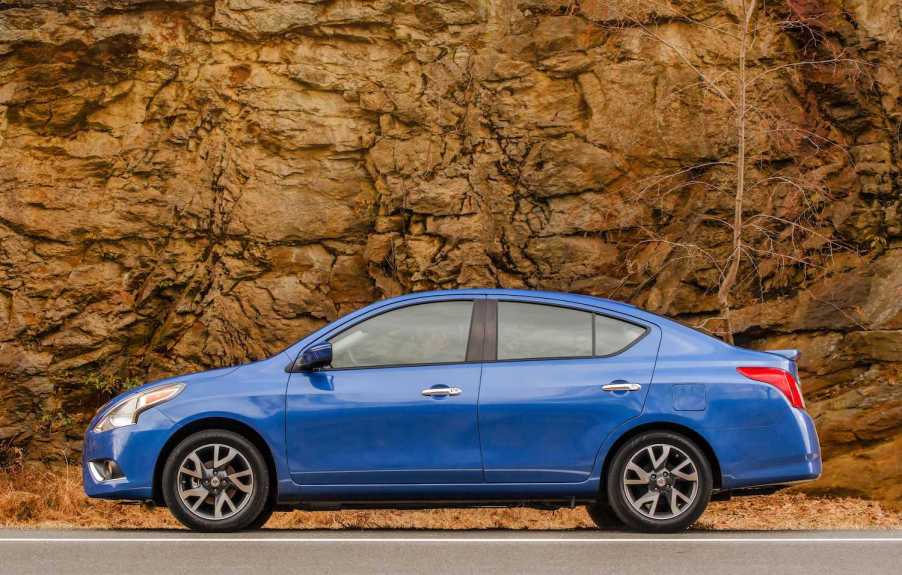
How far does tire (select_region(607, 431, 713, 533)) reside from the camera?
8.26 metres

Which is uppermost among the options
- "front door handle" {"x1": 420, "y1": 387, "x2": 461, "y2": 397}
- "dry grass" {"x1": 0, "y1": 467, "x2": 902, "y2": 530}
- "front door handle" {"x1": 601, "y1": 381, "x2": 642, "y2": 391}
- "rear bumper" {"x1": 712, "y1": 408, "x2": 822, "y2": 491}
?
"front door handle" {"x1": 420, "y1": 387, "x2": 461, "y2": 397}

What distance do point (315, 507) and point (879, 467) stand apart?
6557 millimetres

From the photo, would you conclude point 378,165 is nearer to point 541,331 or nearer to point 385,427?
point 541,331

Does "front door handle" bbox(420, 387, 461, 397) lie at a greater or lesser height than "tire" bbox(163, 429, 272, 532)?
greater

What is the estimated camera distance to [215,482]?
8.35 meters

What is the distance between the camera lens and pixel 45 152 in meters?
15.0

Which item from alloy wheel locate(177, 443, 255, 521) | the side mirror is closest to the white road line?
alloy wheel locate(177, 443, 255, 521)

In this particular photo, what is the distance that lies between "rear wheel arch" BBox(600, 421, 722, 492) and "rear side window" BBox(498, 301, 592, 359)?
2.07 feet

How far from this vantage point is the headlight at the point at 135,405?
8484 mm

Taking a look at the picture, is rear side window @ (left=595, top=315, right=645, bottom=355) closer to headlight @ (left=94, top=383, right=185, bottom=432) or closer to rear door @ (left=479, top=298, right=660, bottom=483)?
rear door @ (left=479, top=298, right=660, bottom=483)

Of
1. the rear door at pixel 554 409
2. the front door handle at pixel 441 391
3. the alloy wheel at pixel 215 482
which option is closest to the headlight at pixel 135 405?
the alloy wheel at pixel 215 482

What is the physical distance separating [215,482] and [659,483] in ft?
10.0
